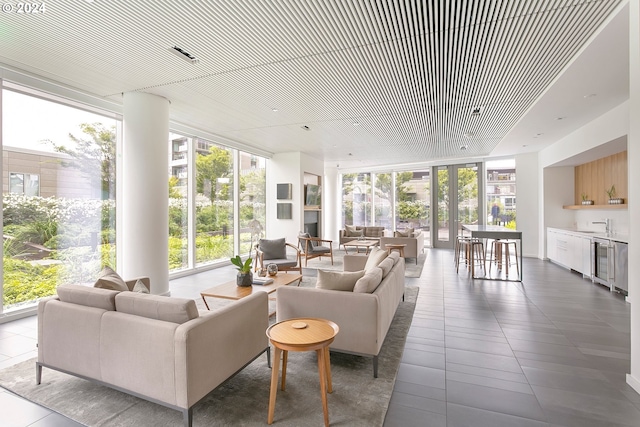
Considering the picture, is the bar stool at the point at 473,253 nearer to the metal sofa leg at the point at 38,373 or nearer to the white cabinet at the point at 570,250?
the white cabinet at the point at 570,250

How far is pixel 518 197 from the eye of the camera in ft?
28.5

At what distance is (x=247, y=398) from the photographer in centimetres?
221

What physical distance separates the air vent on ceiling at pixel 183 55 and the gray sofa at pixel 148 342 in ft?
8.48

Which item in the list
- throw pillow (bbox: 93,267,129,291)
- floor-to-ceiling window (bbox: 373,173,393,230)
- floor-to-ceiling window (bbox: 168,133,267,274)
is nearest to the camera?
throw pillow (bbox: 93,267,129,291)

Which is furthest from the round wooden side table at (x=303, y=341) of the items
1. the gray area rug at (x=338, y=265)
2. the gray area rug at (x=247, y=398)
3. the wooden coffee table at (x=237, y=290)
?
the gray area rug at (x=338, y=265)

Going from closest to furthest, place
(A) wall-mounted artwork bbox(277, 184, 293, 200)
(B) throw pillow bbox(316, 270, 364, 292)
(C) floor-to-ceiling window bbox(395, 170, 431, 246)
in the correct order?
(B) throw pillow bbox(316, 270, 364, 292) < (A) wall-mounted artwork bbox(277, 184, 293, 200) < (C) floor-to-ceiling window bbox(395, 170, 431, 246)

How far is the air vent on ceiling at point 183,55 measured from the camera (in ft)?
10.8

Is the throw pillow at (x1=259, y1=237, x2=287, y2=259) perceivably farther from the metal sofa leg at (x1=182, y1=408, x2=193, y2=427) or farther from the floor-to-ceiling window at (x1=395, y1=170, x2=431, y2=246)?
the floor-to-ceiling window at (x1=395, y1=170, x2=431, y2=246)

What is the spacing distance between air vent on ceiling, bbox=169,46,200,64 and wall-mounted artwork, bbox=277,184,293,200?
5.60 m

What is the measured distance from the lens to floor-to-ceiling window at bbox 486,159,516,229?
959 centimetres

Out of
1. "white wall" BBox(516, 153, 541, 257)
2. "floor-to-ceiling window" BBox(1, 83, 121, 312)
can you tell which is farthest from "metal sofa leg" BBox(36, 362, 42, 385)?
"white wall" BBox(516, 153, 541, 257)

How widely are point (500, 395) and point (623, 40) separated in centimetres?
350

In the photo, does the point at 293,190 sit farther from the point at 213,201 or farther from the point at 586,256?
the point at 586,256

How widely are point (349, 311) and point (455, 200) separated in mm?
9038
